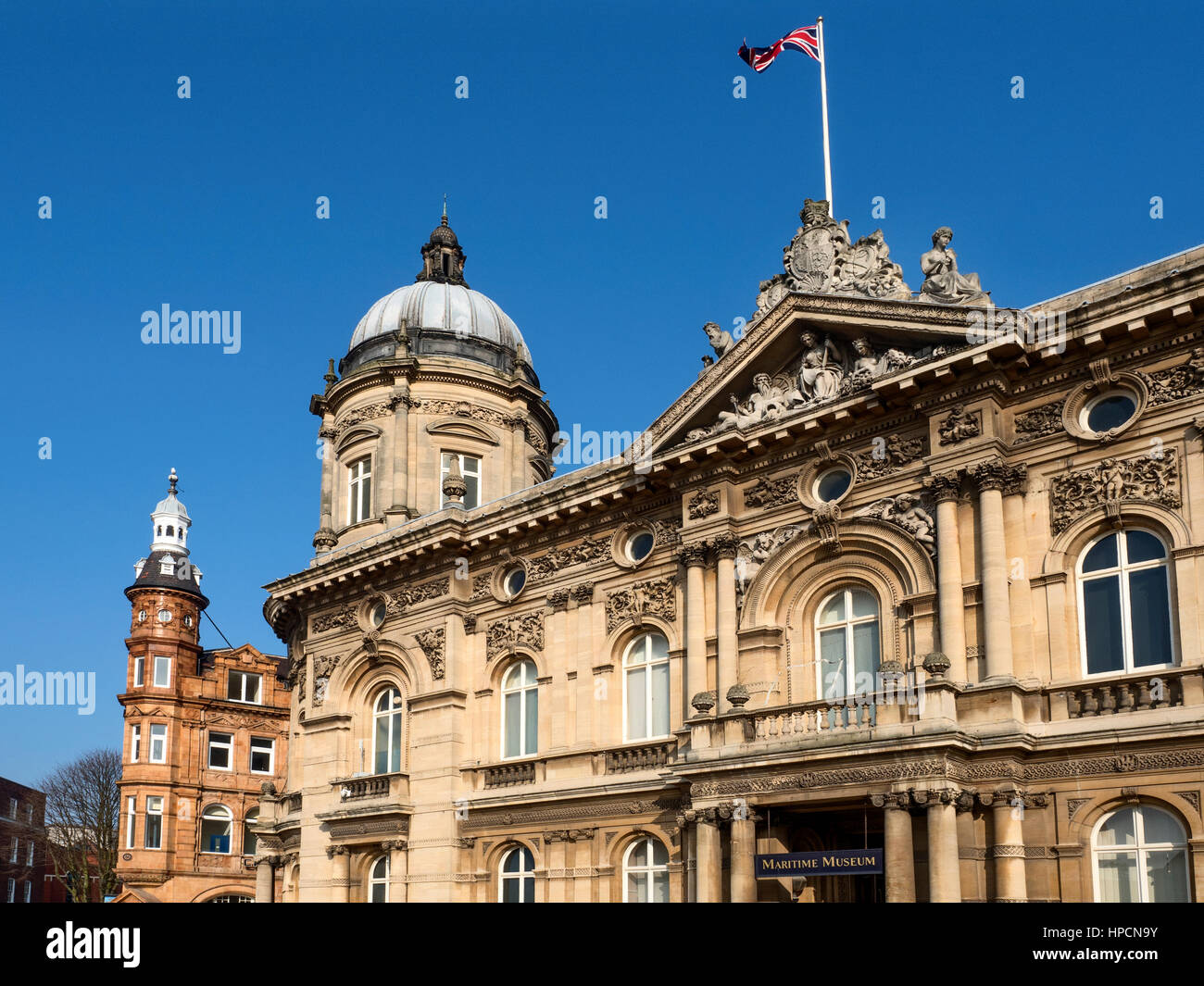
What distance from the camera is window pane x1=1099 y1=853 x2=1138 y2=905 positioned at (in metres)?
19.6

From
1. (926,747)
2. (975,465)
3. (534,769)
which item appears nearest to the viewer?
(926,747)

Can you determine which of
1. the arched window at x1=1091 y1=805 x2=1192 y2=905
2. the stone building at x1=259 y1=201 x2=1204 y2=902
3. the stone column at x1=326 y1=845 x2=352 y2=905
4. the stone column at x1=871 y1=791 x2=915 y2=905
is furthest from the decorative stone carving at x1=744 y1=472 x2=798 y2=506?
the stone column at x1=326 y1=845 x2=352 y2=905

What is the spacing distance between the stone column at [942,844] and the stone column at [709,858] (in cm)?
423

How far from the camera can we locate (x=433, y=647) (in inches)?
1257

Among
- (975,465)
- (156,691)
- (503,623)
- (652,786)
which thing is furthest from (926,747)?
(156,691)

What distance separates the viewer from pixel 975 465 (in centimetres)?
2258

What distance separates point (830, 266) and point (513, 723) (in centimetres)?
1311

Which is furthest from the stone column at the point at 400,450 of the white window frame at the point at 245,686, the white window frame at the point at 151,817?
the white window frame at the point at 245,686

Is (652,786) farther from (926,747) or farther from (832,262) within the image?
(832,262)

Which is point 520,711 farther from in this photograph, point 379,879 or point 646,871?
point 379,879

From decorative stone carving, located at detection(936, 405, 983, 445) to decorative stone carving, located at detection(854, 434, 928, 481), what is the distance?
1.70 feet

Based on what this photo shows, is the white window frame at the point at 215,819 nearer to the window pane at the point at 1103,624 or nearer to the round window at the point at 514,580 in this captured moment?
the round window at the point at 514,580

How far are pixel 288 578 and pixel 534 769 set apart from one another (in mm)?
11161

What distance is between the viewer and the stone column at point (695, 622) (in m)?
25.9
